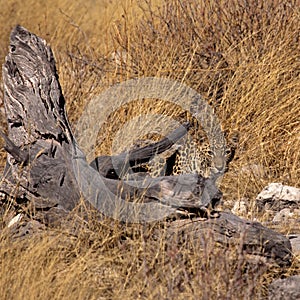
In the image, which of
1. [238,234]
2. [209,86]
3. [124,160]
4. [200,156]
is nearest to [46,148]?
[124,160]

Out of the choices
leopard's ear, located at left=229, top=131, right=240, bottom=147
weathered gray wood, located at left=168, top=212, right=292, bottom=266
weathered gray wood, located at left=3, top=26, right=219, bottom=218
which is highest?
weathered gray wood, located at left=168, top=212, right=292, bottom=266

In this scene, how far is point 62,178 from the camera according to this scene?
4.19 m

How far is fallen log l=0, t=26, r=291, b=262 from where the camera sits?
3848mm

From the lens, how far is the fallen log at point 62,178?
3848 mm

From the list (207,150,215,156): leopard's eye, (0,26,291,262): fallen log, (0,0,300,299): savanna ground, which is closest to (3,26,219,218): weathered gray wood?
(0,26,291,262): fallen log

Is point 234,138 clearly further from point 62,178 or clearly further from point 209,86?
point 62,178

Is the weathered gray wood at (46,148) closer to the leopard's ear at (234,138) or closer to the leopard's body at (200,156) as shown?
the leopard's body at (200,156)

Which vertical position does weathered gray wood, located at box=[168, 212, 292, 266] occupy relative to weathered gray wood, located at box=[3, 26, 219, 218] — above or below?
above

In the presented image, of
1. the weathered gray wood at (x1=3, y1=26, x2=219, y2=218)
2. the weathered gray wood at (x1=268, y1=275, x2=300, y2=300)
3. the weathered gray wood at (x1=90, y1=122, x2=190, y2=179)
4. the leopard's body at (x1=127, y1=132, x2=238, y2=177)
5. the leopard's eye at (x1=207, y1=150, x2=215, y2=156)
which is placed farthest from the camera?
the leopard's eye at (x1=207, y1=150, x2=215, y2=156)

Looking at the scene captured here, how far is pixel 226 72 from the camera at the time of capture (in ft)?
19.5

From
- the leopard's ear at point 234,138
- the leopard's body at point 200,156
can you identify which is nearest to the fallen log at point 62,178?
the leopard's body at point 200,156

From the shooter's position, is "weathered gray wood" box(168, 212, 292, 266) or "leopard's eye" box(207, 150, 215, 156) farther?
"leopard's eye" box(207, 150, 215, 156)

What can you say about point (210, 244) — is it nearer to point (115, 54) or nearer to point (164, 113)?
point (164, 113)

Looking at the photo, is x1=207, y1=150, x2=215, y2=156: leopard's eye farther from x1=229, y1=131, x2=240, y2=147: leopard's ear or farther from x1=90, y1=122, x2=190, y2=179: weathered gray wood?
x1=90, y1=122, x2=190, y2=179: weathered gray wood
